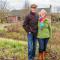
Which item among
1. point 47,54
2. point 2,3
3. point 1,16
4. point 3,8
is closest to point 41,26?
point 47,54

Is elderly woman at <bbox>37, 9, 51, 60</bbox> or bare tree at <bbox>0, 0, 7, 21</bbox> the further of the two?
bare tree at <bbox>0, 0, 7, 21</bbox>

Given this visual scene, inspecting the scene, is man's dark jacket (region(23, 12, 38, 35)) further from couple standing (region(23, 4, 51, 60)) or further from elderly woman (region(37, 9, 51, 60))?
elderly woman (region(37, 9, 51, 60))

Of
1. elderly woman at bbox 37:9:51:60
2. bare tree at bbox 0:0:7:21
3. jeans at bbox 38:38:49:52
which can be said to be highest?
elderly woman at bbox 37:9:51:60

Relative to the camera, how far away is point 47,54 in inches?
312

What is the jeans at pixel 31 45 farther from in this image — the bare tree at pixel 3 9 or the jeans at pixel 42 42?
the bare tree at pixel 3 9

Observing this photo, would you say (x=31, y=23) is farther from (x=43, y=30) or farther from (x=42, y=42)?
(x=42, y=42)

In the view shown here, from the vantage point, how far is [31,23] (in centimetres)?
695

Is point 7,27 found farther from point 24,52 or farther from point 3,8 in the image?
point 24,52

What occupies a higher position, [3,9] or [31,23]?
[31,23]

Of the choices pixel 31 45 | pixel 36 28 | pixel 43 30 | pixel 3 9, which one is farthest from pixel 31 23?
pixel 3 9

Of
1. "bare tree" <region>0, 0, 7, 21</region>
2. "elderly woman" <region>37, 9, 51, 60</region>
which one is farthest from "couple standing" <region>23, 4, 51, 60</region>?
"bare tree" <region>0, 0, 7, 21</region>

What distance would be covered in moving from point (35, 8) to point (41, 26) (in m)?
0.58

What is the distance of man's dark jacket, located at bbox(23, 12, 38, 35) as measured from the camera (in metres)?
6.93

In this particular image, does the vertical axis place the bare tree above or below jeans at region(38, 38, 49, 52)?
below
